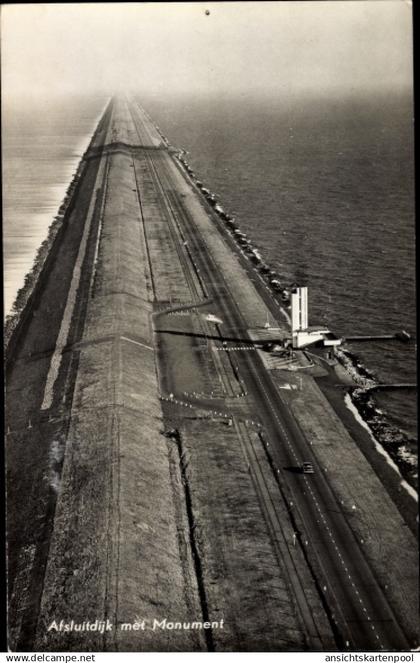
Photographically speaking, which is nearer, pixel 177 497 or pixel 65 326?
pixel 177 497

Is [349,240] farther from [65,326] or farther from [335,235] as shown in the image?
[65,326]

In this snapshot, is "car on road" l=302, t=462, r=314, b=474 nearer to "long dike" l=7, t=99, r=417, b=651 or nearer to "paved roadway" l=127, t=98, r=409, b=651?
"paved roadway" l=127, t=98, r=409, b=651

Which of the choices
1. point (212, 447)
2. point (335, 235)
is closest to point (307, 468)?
point (212, 447)

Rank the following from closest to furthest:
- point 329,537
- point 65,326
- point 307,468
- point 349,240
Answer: point 329,537 < point 307,468 < point 65,326 < point 349,240

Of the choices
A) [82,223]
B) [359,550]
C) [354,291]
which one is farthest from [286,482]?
[82,223]

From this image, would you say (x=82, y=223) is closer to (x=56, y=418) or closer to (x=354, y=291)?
(x=354, y=291)

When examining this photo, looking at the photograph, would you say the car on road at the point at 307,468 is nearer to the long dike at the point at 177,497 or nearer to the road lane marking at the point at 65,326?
the long dike at the point at 177,497
